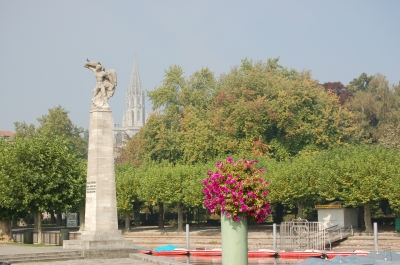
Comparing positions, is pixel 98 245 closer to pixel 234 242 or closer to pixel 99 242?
pixel 99 242

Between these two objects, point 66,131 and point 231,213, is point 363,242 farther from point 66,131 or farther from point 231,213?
point 66,131

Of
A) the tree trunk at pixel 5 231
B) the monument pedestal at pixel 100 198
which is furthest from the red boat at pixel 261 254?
the tree trunk at pixel 5 231

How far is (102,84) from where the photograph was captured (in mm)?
33094

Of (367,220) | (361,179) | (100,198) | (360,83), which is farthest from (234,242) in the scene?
(360,83)

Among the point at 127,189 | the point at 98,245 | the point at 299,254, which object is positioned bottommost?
the point at 299,254

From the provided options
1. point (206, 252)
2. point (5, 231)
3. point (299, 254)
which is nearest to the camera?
point (299, 254)

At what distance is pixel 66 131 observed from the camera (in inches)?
3834

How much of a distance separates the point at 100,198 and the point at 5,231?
16552 mm

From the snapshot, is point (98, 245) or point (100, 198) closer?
point (98, 245)

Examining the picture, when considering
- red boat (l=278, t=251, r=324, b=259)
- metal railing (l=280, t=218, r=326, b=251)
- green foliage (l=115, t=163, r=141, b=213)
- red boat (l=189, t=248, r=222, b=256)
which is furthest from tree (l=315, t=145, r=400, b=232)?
green foliage (l=115, t=163, r=141, b=213)

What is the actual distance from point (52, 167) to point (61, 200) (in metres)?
2.40

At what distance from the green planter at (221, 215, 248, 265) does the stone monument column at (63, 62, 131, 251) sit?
15.8m

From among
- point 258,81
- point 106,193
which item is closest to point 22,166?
point 106,193

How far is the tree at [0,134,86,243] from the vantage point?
4119cm
